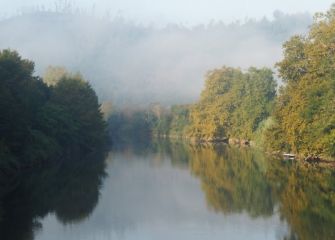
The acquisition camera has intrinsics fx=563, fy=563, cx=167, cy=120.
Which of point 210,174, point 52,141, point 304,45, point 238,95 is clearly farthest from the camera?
point 238,95

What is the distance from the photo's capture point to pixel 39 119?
2525 inches

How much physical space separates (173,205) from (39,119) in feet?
113

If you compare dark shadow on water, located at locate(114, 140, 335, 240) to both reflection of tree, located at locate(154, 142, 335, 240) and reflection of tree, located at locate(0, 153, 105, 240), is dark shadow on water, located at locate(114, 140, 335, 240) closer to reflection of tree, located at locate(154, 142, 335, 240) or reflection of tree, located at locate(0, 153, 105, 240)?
reflection of tree, located at locate(154, 142, 335, 240)

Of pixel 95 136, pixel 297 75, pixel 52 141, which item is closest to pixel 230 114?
pixel 95 136

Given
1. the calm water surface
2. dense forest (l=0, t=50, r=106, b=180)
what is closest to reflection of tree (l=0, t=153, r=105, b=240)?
the calm water surface

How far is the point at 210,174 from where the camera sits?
51219 mm

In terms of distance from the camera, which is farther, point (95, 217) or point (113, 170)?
point (113, 170)

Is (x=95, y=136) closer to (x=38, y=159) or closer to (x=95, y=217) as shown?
(x=38, y=159)

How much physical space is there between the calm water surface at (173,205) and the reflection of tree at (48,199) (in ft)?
0.16

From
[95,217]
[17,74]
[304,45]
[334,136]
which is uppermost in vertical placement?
[304,45]

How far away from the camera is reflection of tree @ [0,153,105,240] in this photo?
2677 centimetres

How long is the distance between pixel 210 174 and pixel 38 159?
17666mm

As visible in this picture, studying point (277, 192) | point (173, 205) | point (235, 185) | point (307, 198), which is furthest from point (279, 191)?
point (173, 205)

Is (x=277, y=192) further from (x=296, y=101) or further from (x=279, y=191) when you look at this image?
(x=296, y=101)
